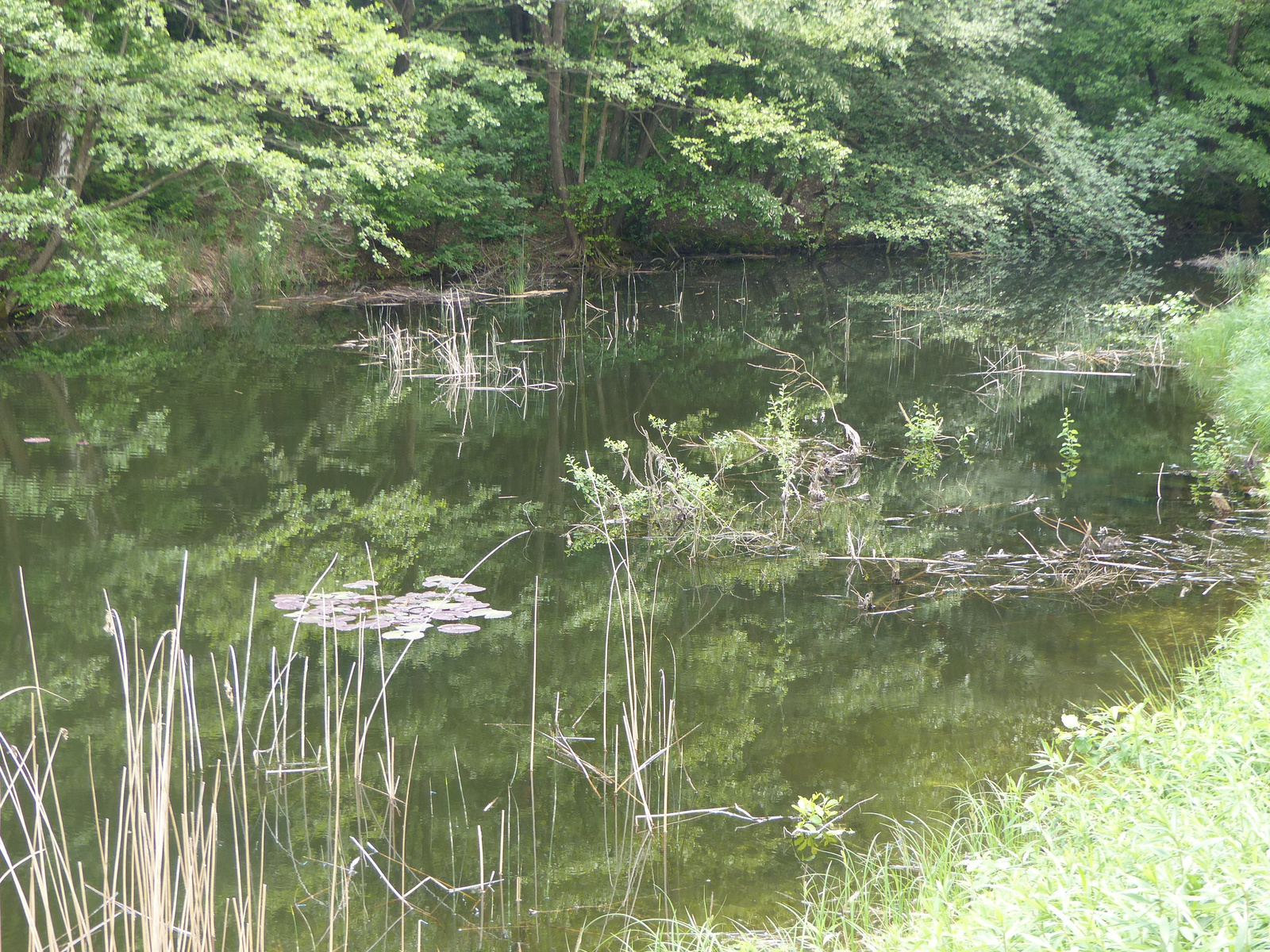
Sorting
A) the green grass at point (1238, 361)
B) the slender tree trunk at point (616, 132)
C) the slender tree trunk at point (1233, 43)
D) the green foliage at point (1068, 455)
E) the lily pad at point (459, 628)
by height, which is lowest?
the lily pad at point (459, 628)

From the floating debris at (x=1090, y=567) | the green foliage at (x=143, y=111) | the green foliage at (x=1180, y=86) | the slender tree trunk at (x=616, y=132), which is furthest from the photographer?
the green foliage at (x=1180, y=86)

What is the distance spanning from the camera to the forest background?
1341 cm

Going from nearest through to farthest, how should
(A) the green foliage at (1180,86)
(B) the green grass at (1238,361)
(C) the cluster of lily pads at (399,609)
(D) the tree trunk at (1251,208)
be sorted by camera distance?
(C) the cluster of lily pads at (399,609) → (B) the green grass at (1238,361) → (A) the green foliage at (1180,86) → (D) the tree trunk at (1251,208)

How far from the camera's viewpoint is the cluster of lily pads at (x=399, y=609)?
17.8ft

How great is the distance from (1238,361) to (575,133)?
16.4 meters

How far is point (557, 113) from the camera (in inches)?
846

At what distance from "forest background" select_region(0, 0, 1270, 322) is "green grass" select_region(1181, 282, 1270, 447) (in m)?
10.2

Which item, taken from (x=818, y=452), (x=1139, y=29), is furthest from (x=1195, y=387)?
(x=1139, y=29)

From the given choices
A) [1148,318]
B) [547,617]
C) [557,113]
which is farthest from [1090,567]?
[557,113]

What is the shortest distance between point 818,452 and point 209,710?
5103mm

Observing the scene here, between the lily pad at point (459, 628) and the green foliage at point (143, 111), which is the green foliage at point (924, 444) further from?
the green foliage at point (143, 111)

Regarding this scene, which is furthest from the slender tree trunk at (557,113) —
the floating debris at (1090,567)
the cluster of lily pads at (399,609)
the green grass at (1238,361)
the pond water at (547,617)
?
the cluster of lily pads at (399,609)

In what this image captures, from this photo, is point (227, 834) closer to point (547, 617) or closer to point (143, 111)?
point (547, 617)

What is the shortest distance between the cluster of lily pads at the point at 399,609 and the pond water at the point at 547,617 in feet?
0.30
